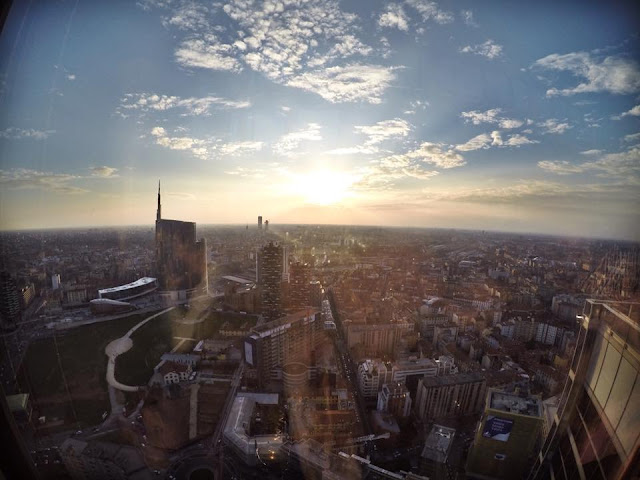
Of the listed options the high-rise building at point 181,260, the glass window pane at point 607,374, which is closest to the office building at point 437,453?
the glass window pane at point 607,374

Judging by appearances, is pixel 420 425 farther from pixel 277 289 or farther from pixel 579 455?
pixel 277 289

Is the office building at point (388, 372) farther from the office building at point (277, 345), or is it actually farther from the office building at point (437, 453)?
the office building at point (437, 453)

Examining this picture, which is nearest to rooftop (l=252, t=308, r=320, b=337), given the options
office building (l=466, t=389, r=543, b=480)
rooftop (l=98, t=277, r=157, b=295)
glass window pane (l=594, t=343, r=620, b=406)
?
office building (l=466, t=389, r=543, b=480)

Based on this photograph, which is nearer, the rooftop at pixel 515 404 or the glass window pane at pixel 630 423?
the glass window pane at pixel 630 423

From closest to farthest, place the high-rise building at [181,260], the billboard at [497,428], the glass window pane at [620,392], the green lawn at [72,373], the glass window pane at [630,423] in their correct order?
1. the glass window pane at [630,423]
2. the glass window pane at [620,392]
3. the green lawn at [72,373]
4. the billboard at [497,428]
5. the high-rise building at [181,260]

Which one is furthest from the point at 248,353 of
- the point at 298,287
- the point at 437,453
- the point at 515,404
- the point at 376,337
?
the point at 515,404

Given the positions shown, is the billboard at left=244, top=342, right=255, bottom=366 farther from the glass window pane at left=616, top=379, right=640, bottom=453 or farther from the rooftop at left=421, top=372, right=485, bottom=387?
the glass window pane at left=616, top=379, right=640, bottom=453

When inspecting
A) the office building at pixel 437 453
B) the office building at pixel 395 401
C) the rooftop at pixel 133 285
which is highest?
the rooftop at pixel 133 285
